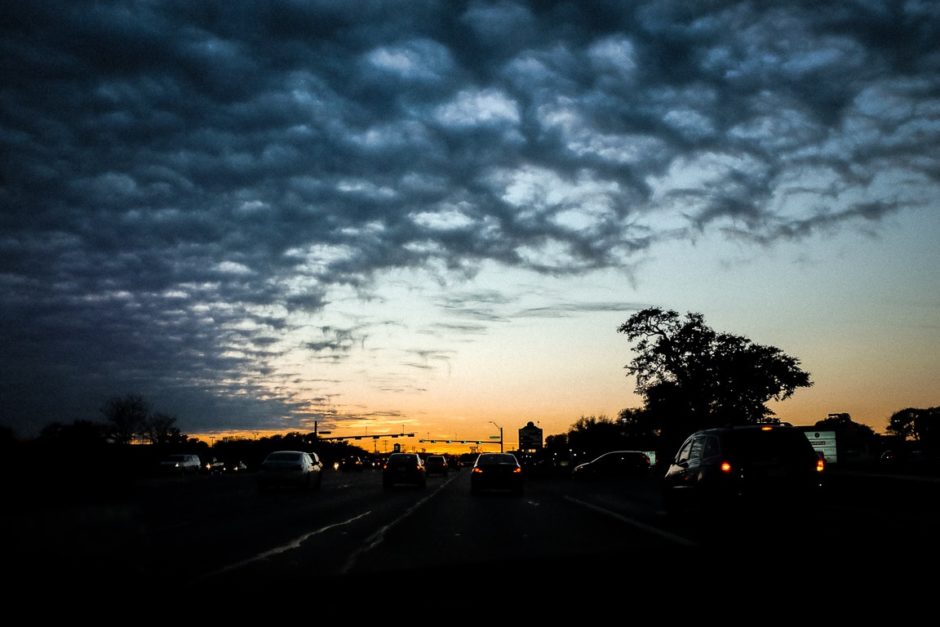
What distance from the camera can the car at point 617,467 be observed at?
49.5m

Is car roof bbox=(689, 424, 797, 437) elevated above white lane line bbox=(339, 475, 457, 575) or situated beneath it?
elevated above

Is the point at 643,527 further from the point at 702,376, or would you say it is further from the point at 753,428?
the point at 702,376

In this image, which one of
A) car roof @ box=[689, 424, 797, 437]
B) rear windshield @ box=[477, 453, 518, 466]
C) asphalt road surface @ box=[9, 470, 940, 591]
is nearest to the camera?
asphalt road surface @ box=[9, 470, 940, 591]

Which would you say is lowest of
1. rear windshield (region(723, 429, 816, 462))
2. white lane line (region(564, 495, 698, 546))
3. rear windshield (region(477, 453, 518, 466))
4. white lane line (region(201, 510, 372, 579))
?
white lane line (region(201, 510, 372, 579))

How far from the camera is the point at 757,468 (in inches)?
536

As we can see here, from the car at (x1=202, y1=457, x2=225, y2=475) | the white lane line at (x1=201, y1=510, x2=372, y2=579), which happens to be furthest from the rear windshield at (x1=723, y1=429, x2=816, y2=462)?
the car at (x1=202, y1=457, x2=225, y2=475)

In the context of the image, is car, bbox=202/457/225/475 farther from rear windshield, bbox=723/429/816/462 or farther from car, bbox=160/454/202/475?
rear windshield, bbox=723/429/816/462

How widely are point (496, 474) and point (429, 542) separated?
1798 cm

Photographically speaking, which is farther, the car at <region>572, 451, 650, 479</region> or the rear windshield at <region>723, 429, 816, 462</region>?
the car at <region>572, 451, 650, 479</region>

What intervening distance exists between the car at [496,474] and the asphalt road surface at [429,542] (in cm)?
901

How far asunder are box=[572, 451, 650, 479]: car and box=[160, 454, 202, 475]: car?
29.6 meters

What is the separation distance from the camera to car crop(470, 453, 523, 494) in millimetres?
30531

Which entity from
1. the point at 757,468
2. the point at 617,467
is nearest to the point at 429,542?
the point at 757,468

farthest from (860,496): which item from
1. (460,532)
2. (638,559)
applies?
(638,559)
